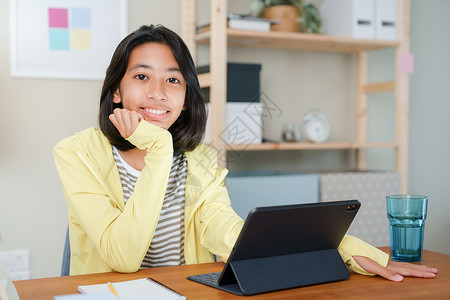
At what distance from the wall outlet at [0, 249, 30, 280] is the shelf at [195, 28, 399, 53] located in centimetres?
128

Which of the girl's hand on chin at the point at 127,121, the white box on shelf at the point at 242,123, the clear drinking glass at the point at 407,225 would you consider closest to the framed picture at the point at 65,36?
the white box on shelf at the point at 242,123

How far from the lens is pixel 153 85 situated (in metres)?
1.59

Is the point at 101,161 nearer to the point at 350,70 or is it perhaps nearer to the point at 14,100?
the point at 14,100

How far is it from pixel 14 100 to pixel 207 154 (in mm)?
1127

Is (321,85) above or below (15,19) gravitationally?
below

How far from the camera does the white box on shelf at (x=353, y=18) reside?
269 centimetres

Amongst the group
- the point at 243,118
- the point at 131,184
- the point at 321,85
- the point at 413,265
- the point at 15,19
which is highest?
the point at 15,19

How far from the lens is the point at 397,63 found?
110 inches

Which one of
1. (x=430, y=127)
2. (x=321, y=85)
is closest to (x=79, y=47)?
(x=321, y=85)

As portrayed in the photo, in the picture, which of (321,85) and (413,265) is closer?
(413,265)

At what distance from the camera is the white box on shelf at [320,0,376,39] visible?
269cm

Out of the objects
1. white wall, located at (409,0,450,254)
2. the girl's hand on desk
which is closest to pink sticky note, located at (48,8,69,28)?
the girl's hand on desk

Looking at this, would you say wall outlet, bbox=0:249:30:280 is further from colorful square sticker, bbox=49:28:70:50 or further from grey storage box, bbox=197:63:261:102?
grey storage box, bbox=197:63:261:102

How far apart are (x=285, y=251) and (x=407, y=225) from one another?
34 centimetres
